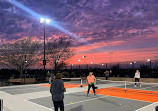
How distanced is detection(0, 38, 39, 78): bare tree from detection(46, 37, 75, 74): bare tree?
323cm

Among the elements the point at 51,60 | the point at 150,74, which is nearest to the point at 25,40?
the point at 51,60

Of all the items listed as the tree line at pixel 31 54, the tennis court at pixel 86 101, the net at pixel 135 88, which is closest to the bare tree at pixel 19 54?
the tree line at pixel 31 54

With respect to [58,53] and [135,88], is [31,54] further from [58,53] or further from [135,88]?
[135,88]

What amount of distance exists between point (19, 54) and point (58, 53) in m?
A: 8.39

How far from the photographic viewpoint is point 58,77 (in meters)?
6.25

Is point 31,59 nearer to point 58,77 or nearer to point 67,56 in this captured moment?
point 67,56

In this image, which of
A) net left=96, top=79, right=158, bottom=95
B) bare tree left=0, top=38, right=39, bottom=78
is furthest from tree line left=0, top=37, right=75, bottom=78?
net left=96, top=79, right=158, bottom=95

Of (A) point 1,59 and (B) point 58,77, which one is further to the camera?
(A) point 1,59

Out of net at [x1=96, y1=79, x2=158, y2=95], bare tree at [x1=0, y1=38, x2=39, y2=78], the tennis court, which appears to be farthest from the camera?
bare tree at [x1=0, y1=38, x2=39, y2=78]

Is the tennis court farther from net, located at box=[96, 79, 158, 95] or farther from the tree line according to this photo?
the tree line

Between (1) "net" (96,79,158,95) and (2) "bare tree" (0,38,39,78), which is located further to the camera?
(2) "bare tree" (0,38,39,78)

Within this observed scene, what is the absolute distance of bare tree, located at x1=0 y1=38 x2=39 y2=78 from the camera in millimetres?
35656

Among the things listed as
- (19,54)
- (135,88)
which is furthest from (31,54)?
(135,88)

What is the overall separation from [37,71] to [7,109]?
4171cm
